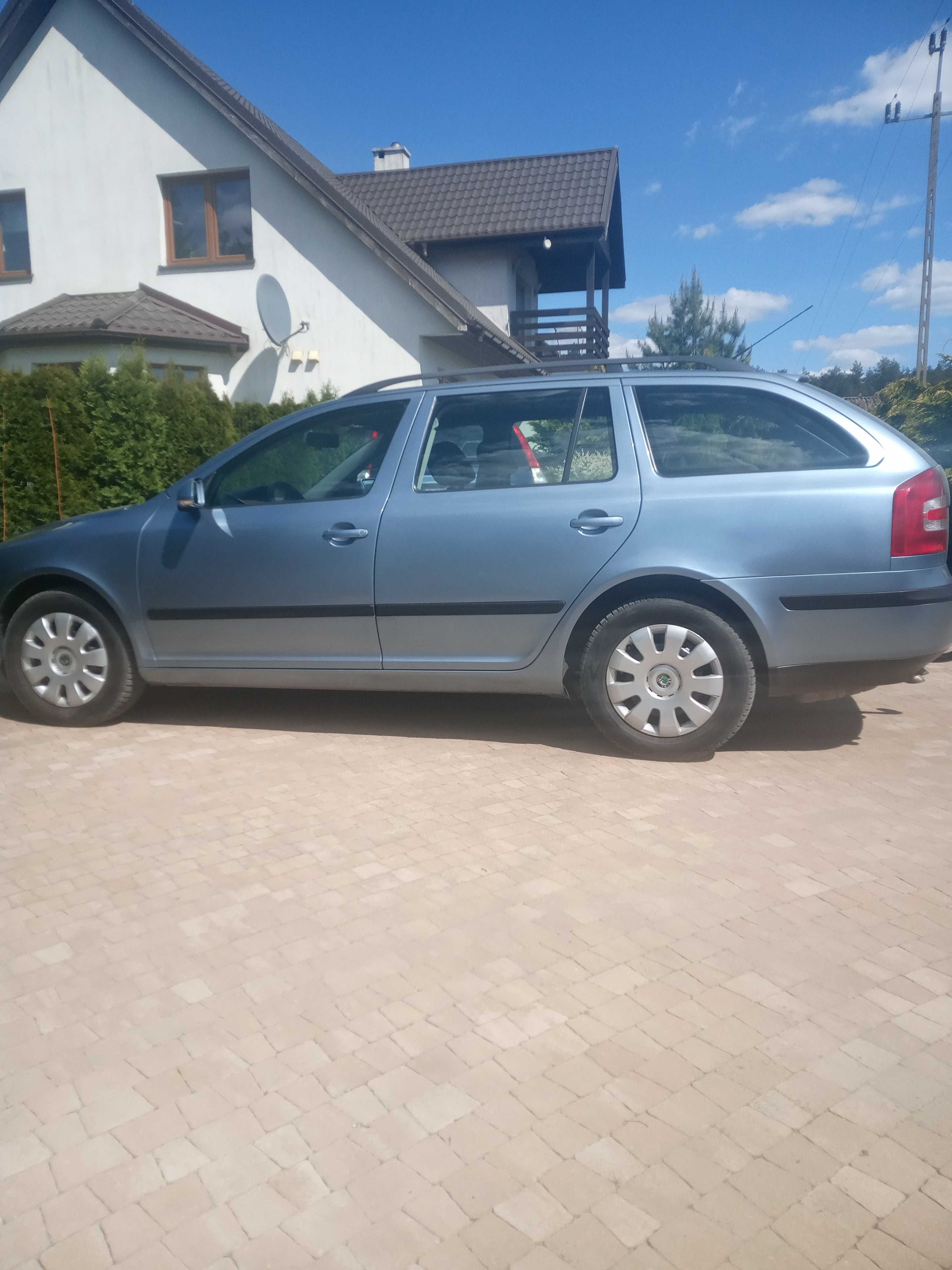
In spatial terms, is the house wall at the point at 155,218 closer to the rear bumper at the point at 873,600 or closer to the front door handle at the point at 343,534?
the front door handle at the point at 343,534

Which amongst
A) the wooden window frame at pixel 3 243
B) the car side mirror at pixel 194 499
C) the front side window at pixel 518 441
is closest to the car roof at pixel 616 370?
the front side window at pixel 518 441

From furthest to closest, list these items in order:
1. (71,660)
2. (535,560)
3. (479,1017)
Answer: (71,660) → (535,560) → (479,1017)

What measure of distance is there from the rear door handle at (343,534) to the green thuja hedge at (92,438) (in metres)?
4.16

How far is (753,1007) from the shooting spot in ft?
9.37

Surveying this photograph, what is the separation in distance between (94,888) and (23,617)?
2554 millimetres

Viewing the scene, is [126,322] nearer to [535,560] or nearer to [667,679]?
[535,560]

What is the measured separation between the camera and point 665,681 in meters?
4.96

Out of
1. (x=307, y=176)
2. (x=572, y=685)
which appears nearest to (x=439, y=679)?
(x=572, y=685)

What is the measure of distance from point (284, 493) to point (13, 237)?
1463 centimetres

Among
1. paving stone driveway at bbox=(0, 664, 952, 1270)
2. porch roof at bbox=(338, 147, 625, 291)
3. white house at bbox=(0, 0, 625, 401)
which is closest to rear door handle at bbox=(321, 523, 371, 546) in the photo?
paving stone driveway at bbox=(0, 664, 952, 1270)

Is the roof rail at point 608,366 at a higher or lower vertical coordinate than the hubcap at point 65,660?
higher

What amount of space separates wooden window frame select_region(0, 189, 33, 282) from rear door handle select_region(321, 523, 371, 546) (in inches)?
560

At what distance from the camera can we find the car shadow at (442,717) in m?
5.54

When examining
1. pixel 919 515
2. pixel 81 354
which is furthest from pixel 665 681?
pixel 81 354
